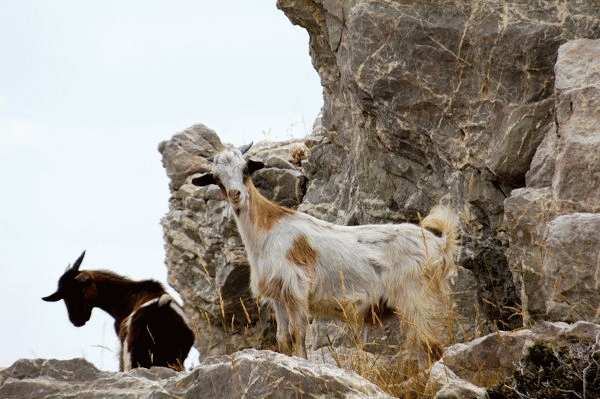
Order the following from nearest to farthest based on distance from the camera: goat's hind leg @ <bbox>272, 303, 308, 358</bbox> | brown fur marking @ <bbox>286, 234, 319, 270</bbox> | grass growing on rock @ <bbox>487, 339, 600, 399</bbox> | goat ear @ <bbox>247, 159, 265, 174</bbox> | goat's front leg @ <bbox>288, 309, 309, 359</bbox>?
grass growing on rock @ <bbox>487, 339, 600, 399</bbox>
goat's front leg @ <bbox>288, 309, 309, 359</bbox>
goat's hind leg @ <bbox>272, 303, 308, 358</bbox>
brown fur marking @ <bbox>286, 234, 319, 270</bbox>
goat ear @ <bbox>247, 159, 265, 174</bbox>

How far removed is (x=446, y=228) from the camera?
35.4 feet

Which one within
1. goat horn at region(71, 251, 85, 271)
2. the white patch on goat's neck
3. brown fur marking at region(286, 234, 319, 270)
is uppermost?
brown fur marking at region(286, 234, 319, 270)

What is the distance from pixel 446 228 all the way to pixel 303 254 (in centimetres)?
125

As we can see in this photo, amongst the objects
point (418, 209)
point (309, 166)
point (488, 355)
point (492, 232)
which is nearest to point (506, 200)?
point (492, 232)

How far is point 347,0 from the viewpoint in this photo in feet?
41.6

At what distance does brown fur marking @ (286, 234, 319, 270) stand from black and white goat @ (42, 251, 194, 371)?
121 cm

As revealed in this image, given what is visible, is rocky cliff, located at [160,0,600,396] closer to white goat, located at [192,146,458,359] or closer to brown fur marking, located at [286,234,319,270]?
white goat, located at [192,146,458,359]

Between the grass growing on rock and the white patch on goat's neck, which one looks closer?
the grass growing on rock

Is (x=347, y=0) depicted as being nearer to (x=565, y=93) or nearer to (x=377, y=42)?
(x=377, y=42)

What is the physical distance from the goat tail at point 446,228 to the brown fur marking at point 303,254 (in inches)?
38.8

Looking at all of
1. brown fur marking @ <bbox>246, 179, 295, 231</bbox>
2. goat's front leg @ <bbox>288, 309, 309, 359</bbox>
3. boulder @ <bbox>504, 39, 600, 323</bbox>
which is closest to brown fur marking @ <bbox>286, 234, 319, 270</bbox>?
brown fur marking @ <bbox>246, 179, 295, 231</bbox>

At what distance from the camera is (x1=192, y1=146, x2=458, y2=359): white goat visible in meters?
10.7

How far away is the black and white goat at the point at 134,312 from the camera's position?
11.2 metres

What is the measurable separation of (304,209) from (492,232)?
2735 mm
